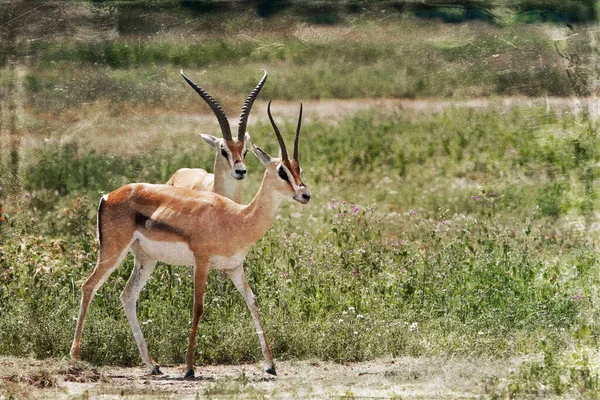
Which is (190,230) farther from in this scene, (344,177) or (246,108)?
(344,177)

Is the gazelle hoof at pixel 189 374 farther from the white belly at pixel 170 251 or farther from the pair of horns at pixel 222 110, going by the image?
the pair of horns at pixel 222 110

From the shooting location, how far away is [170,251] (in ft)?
24.5

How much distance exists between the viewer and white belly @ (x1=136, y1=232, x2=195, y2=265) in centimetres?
745

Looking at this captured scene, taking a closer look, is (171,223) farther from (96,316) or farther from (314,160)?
(314,160)

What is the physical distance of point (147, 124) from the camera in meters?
12.9

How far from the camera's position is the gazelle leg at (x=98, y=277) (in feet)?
25.0

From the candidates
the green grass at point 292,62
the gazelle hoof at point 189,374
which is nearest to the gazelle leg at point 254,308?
the gazelle hoof at point 189,374

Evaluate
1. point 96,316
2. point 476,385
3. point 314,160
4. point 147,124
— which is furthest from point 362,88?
point 476,385

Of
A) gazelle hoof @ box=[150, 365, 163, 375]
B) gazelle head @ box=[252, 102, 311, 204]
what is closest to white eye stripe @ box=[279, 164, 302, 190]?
gazelle head @ box=[252, 102, 311, 204]

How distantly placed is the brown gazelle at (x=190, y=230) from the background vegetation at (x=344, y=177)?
21.3 inches

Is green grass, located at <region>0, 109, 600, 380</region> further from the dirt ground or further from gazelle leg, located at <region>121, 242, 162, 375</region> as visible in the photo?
gazelle leg, located at <region>121, 242, 162, 375</region>

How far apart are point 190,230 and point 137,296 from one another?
2.35 feet

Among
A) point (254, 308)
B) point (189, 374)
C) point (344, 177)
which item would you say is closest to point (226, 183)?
point (254, 308)

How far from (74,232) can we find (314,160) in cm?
359
